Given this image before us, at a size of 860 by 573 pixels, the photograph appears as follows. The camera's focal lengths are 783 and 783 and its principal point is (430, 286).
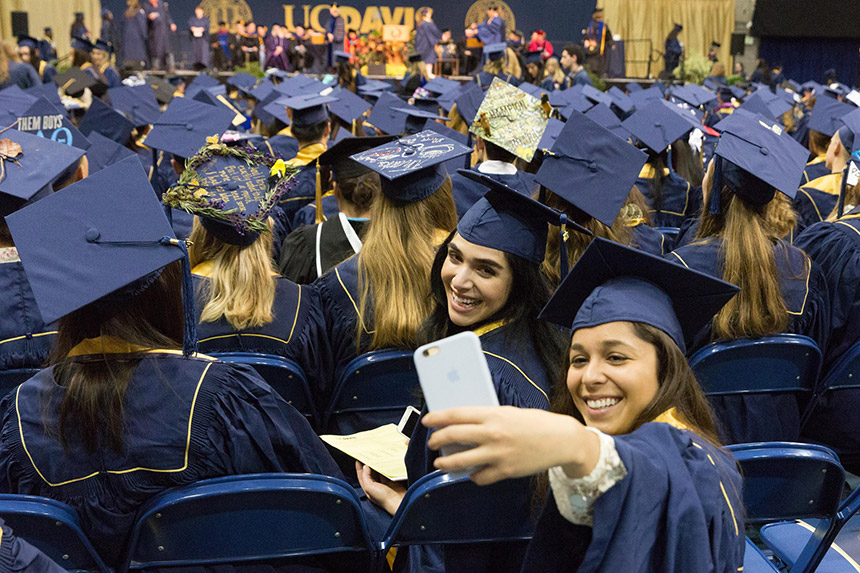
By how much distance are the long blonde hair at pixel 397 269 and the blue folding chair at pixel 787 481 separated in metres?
1.43

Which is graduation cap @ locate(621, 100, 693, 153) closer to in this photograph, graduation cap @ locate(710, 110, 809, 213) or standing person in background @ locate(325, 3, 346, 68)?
graduation cap @ locate(710, 110, 809, 213)

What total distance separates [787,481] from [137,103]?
26.9ft

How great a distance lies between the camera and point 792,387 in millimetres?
3096

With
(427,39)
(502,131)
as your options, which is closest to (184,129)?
(502,131)

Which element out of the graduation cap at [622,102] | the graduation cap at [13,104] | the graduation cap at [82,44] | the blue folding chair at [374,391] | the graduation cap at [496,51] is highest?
the graduation cap at [82,44]

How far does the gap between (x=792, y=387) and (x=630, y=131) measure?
3315 mm

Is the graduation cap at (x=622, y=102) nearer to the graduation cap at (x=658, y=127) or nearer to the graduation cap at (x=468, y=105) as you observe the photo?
the graduation cap at (x=468, y=105)

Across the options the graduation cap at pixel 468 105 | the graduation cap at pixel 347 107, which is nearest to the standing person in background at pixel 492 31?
the graduation cap at pixel 468 105

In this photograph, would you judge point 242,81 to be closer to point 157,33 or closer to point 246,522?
point 157,33

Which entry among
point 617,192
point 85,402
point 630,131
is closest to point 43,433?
point 85,402

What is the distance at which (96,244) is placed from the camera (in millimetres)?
1876

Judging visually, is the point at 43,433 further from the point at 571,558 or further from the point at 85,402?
the point at 571,558

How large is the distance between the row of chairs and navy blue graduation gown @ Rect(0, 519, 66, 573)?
0.47 metres

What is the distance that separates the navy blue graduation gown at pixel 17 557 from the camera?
1.20m
